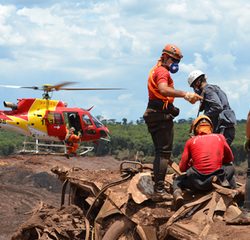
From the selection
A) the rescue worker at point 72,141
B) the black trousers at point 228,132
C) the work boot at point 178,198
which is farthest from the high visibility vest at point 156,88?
the rescue worker at point 72,141

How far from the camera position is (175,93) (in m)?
8.11

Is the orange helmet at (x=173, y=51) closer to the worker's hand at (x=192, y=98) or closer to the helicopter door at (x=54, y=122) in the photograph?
the worker's hand at (x=192, y=98)

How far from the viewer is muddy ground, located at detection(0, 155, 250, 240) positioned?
6865mm

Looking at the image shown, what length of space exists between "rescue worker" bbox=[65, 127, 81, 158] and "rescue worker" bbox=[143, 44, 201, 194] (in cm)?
2352

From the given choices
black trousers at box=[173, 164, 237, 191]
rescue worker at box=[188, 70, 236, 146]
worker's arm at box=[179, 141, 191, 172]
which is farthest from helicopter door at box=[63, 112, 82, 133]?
black trousers at box=[173, 164, 237, 191]

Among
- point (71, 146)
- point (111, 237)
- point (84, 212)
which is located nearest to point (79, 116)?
point (71, 146)

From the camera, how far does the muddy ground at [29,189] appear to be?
270 inches

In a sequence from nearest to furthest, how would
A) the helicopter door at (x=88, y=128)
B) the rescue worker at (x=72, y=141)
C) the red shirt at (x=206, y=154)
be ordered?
1. the red shirt at (x=206, y=154)
2. the rescue worker at (x=72, y=141)
3. the helicopter door at (x=88, y=128)

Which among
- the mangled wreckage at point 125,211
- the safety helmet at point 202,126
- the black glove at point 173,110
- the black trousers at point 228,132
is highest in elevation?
the black glove at point 173,110

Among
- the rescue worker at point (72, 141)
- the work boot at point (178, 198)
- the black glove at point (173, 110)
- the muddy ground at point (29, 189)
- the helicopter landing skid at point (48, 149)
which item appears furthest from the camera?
the rescue worker at point (72, 141)

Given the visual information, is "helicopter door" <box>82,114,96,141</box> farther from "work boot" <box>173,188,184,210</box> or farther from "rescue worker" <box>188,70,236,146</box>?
"work boot" <box>173,188,184,210</box>

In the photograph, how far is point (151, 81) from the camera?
28.3 feet

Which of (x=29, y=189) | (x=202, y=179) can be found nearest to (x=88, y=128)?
(x=29, y=189)

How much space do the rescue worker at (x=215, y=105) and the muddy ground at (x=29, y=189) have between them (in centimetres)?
198
